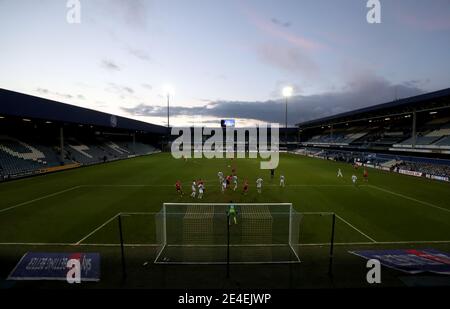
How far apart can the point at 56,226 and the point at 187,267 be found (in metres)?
8.89

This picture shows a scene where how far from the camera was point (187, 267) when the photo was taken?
8742 millimetres

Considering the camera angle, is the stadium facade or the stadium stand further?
the stadium facade

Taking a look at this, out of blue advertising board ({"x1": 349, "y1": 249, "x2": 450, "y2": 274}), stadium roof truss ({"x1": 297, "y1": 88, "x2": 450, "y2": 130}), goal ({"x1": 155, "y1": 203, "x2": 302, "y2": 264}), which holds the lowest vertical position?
goal ({"x1": 155, "y1": 203, "x2": 302, "y2": 264})

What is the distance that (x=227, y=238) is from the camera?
9.91m

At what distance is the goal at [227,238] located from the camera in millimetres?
9438

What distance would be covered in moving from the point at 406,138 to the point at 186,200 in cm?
4594

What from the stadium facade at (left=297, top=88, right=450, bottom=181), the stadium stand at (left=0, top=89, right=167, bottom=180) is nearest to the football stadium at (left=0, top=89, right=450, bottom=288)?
the stadium stand at (left=0, top=89, right=167, bottom=180)

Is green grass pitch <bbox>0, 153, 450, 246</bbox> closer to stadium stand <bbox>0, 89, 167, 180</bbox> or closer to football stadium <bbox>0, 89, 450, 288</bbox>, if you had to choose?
football stadium <bbox>0, 89, 450, 288</bbox>

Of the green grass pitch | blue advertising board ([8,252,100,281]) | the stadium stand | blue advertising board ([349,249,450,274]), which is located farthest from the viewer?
the stadium stand

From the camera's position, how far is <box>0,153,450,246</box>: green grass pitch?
11883 mm

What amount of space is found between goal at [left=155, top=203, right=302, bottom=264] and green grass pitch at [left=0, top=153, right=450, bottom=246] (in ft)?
3.53

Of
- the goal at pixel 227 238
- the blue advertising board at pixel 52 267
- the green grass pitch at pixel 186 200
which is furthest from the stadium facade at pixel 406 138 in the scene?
the blue advertising board at pixel 52 267

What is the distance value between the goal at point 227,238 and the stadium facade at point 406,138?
28.3 m

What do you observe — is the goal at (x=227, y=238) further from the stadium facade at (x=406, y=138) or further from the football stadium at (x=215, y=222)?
the stadium facade at (x=406, y=138)
